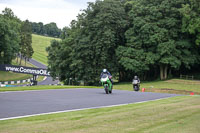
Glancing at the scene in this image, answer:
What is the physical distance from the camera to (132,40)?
179 feet

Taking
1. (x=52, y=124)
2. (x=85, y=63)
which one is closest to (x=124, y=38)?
(x=85, y=63)

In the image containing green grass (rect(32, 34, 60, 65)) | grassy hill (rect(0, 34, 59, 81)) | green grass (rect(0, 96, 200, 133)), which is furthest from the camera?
green grass (rect(32, 34, 60, 65))

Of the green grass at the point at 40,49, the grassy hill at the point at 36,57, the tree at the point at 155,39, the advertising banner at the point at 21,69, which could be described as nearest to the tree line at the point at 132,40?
the tree at the point at 155,39

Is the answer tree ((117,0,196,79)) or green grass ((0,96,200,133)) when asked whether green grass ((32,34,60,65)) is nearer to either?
tree ((117,0,196,79))

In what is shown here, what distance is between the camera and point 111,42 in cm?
5372

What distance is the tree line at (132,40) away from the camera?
173 ft

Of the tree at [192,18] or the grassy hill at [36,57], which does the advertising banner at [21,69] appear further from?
the tree at [192,18]

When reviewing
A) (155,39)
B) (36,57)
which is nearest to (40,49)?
(36,57)

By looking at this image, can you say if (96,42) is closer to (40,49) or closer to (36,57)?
(36,57)

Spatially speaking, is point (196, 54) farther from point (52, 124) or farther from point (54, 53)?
point (52, 124)

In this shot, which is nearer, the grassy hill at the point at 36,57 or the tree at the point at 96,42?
the tree at the point at 96,42

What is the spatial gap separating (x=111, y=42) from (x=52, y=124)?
150 ft

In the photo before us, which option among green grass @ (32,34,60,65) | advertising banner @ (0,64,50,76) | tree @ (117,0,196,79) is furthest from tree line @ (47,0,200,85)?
green grass @ (32,34,60,65)

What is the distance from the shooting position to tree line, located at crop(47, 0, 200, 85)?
52.8 m
